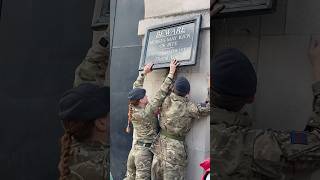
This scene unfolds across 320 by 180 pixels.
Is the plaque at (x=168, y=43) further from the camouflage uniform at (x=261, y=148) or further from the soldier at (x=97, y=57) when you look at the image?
the camouflage uniform at (x=261, y=148)

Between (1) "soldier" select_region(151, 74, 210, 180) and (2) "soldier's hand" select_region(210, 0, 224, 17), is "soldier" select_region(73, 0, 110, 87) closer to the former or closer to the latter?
(2) "soldier's hand" select_region(210, 0, 224, 17)

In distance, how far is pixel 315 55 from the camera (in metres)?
0.37

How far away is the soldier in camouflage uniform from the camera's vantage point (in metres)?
0.54

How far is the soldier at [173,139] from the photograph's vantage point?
1.87m

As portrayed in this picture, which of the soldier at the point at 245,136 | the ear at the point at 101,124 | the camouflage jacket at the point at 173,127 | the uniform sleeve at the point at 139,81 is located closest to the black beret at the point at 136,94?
the uniform sleeve at the point at 139,81

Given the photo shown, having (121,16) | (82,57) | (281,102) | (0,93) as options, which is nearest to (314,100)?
(281,102)

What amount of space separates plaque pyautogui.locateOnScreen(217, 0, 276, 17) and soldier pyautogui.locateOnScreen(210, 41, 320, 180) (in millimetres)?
42

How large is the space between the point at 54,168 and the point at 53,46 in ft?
0.61

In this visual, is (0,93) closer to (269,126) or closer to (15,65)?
(15,65)

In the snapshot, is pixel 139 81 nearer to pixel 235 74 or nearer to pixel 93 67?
pixel 93 67

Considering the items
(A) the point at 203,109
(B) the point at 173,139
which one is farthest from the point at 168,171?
(A) the point at 203,109

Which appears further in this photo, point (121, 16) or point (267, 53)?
point (121, 16)

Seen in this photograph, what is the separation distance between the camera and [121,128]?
102 centimetres

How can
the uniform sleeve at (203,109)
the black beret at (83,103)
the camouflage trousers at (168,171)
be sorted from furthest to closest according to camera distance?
the camouflage trousers at (168,171) → the uniform sleeve at (203,109) → the black beret at (83,103)
